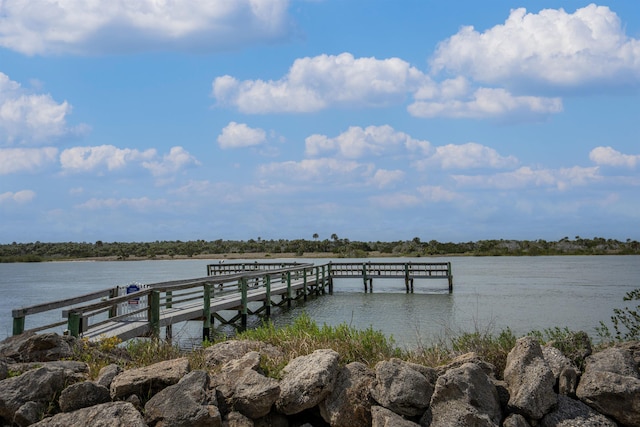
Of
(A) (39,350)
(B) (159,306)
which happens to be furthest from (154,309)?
(A) (39,350)

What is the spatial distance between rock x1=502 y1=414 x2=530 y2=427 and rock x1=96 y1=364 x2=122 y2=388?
4214 millimetres

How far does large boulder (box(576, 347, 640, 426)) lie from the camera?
6371 mm

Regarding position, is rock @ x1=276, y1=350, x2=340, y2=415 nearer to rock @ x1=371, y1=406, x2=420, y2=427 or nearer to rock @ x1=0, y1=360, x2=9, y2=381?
rock @ x1=371, y1=406, x2=420, y2=427

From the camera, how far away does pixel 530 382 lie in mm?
6453

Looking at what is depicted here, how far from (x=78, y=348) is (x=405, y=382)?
459cm

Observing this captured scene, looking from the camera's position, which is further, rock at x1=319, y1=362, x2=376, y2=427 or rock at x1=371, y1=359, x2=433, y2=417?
rock at x1=319, y1=362, x2=376, y2=427

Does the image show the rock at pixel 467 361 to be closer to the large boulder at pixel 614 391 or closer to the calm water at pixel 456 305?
the large boulder at pixel 614 391

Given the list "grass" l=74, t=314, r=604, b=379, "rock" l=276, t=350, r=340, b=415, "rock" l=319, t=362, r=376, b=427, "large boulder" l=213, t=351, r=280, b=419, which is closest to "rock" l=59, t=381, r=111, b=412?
"grass" l=74, t=314, r=604, b=379

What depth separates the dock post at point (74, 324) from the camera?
10984 mm

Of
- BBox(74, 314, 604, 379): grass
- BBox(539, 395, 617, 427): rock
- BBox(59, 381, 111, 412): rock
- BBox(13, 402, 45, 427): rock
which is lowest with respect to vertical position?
BBox(539, 395, 617, 427): rock

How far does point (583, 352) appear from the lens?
7.29 metres

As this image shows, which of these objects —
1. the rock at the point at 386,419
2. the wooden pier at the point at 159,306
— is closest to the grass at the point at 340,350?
the rock at the point at 386,419

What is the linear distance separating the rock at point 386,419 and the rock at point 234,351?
1732 mm

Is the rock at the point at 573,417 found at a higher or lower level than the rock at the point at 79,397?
lower
